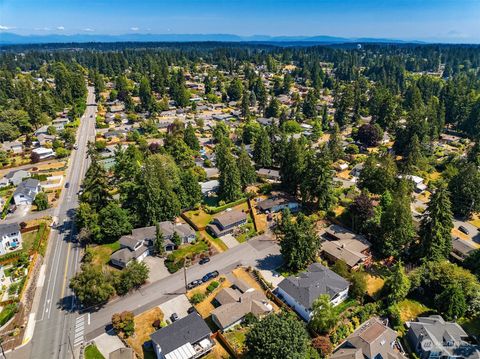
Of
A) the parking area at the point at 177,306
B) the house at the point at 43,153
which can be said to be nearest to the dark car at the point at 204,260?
the parking area at the point at 177,306

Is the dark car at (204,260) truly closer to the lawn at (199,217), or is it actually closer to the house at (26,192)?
the lawn at (199,217)

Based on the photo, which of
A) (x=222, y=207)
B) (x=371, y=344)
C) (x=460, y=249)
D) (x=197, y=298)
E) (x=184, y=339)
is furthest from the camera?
(x=222, y=207)

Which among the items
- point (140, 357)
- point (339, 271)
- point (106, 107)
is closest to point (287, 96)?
point (106, 107)

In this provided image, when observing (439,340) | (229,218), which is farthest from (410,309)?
(229,218)

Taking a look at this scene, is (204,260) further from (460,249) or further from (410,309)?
(460,249)

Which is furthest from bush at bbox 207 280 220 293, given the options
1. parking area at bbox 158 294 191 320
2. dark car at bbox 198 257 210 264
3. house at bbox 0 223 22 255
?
house at bbox 0 223 22 255

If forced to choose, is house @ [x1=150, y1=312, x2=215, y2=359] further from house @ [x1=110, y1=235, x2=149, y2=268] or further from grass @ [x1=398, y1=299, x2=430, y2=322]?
grass @ [x1=398, y1=299, x2=430, y2=322]

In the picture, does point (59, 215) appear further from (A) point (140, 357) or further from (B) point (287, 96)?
(B) point (287, 96)
